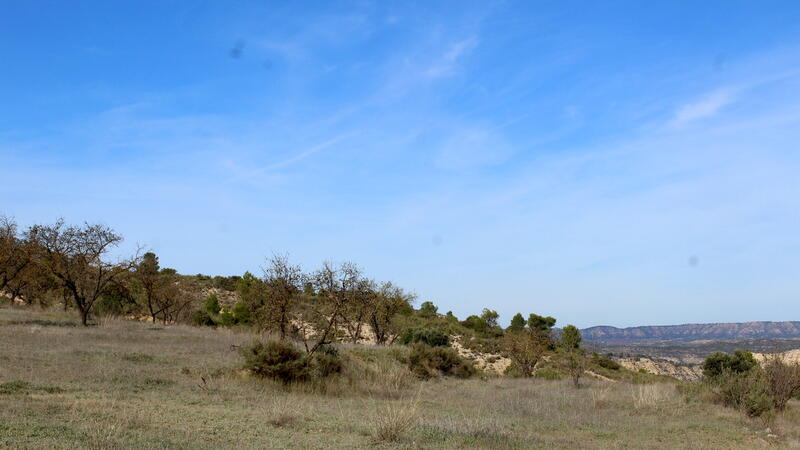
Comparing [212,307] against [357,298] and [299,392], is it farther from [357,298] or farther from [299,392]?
[299,392]

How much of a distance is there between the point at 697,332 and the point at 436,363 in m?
184

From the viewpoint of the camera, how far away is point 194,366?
60.0ft

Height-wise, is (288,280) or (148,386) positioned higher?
(288,280)

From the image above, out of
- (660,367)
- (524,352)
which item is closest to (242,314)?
(524,352)

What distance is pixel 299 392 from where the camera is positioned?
655 inches

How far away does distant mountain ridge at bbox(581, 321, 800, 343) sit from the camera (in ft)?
511

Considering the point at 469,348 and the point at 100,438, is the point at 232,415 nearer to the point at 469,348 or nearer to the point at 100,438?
the point at 100,438

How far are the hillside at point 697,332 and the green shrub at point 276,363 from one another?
14900 cm

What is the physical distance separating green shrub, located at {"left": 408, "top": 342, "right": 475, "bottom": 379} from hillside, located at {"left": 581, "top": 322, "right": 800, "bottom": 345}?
450 feet

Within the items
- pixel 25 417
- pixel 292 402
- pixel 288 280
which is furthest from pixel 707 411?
pixel 288 280

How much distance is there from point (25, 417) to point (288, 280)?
20697mm

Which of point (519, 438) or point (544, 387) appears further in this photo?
point (544, 387)

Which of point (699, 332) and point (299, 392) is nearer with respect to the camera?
point (299, 392)

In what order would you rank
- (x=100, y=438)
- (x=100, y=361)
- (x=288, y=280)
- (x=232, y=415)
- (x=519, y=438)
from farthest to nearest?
(x=288, y=280) < (x=100, y=361) < (x=232, y=415) < (x=519, y=438) < (x=100, y=438)
